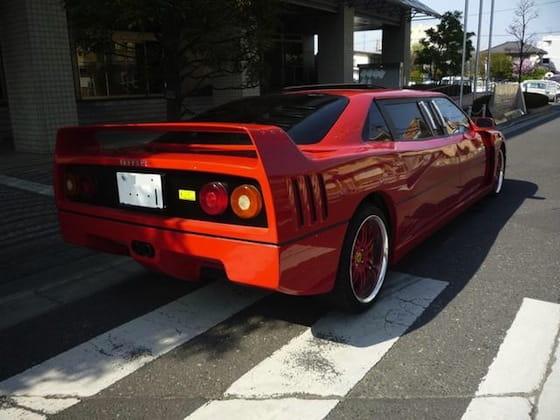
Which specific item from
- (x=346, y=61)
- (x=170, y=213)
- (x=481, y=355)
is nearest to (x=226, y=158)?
(x=170, y=213)

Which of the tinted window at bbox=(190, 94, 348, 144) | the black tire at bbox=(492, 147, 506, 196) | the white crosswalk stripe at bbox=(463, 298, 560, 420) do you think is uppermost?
the tinted window at bbox=(190, 94, 348, 144)

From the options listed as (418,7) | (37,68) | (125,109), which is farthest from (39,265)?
(418,7)

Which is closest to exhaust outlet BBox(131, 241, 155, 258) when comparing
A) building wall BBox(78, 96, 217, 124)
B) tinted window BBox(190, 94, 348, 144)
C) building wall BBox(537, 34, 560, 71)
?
tinted window BBox(190, 94, 348, 144)

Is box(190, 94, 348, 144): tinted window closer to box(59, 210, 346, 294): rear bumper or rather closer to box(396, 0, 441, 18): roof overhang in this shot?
box(59, 210, 346, 294): rear bumper

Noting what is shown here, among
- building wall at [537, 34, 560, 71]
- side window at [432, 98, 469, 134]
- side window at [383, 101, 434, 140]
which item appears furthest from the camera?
building wall at [537, 34, 560, 71]

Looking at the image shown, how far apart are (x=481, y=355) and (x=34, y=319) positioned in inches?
109

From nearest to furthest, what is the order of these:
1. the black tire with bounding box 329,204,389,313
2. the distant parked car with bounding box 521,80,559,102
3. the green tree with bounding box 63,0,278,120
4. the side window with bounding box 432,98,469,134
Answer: the black tire with bounding box 329,204,389,313, the side window with bounding box 432,98,469,134, the green tree with bounding box 63,0,278,120, the distant parked car with bounding box 521,80,559,102

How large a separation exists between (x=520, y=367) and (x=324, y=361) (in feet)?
3.38

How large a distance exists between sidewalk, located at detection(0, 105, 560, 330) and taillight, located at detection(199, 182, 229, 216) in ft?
5.19

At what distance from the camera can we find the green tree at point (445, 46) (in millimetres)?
30031

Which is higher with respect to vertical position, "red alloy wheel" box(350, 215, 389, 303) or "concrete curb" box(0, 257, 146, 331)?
"red alloy wheel" box(350, 215, 389, 303)

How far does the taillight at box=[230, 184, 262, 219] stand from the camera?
105 inches

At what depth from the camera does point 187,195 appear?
295 centimetres

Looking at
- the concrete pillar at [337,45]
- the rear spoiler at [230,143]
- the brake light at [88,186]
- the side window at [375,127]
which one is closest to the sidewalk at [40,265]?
the brake light at [88,186]
